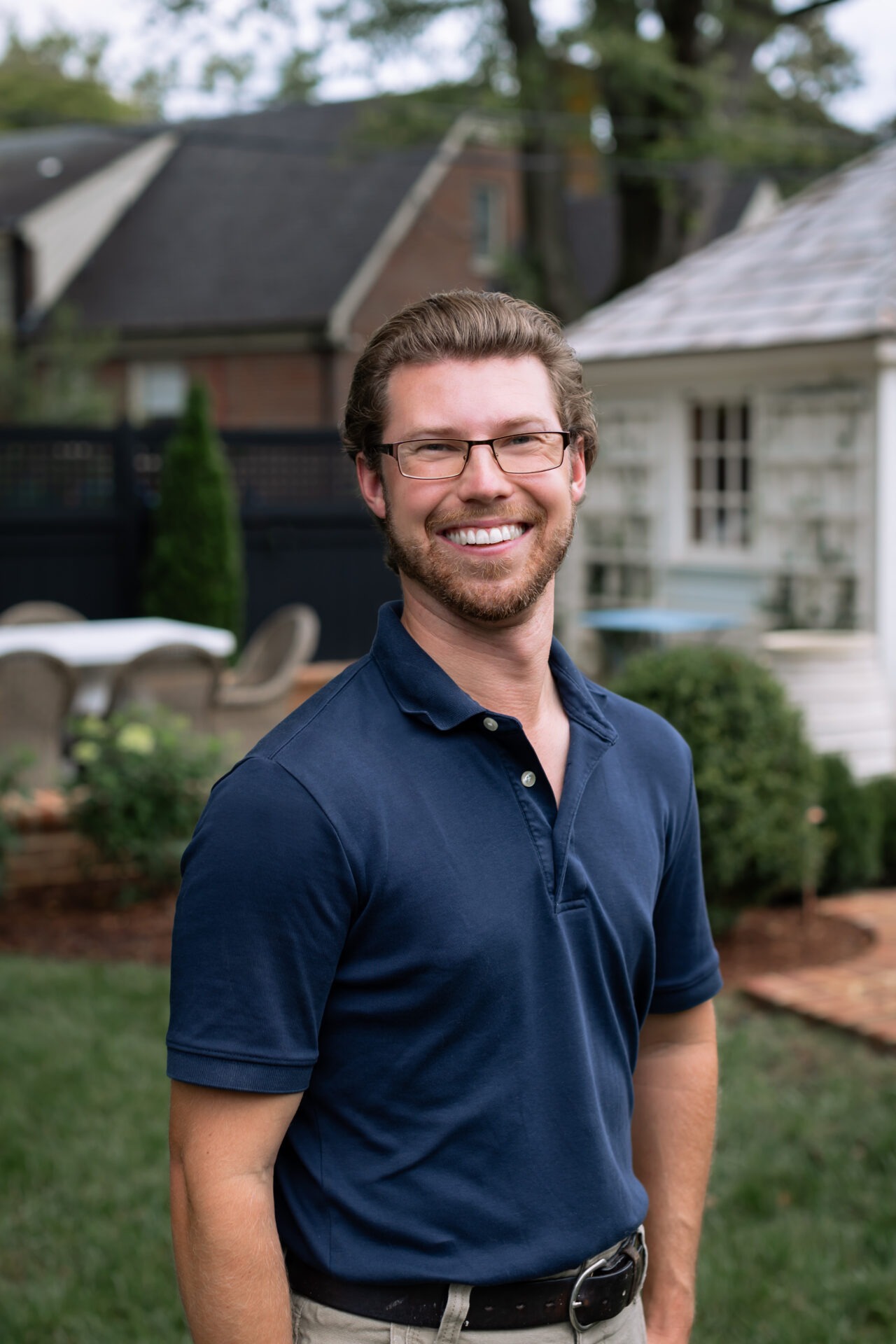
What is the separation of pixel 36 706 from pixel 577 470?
20.1 feet

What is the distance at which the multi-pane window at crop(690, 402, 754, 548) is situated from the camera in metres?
11.4

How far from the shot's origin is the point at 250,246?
26.3 metres

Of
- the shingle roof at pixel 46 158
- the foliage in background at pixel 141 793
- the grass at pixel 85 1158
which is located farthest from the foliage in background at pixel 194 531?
the shingle roof at pixel 46 158

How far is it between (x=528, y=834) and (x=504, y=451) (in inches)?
19.7

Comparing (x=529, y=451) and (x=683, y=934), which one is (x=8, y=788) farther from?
(x=529, y=451)

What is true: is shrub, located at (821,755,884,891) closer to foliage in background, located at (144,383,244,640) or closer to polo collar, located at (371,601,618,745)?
polo collar, located at (371,601,618,745)

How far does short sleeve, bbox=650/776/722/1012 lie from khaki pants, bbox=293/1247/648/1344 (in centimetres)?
51

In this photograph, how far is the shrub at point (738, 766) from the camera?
602cm

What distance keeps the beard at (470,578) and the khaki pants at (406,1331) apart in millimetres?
836

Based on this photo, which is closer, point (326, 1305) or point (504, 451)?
point (326, 1305)

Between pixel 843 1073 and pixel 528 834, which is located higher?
pixel 528 834

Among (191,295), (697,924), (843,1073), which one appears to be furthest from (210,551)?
(191,295)

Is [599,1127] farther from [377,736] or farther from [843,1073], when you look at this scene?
[843,1073]

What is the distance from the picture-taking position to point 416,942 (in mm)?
1646
